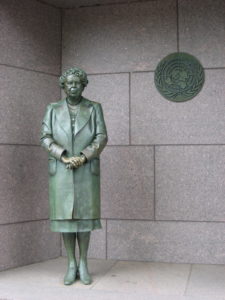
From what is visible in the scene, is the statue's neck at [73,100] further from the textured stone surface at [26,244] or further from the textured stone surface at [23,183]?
the textured stone surface at [26,244]

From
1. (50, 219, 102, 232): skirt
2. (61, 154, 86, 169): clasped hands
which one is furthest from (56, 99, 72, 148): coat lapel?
(50, 219, 102, 232): skirt

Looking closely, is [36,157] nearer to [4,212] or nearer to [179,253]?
[4,212]

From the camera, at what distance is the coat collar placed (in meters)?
4.84

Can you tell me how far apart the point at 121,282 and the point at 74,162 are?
1486 millimetres

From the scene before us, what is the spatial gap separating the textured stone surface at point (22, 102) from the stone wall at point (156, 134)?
25.6 inches

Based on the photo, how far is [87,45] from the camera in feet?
20.7

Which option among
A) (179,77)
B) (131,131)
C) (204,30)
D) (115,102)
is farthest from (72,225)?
(204,30)

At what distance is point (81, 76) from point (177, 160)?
6.28ft

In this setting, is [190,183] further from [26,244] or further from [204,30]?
[26,244]

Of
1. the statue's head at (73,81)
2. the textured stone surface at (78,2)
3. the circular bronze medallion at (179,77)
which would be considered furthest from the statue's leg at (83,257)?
the textured stone surface at (78,2)

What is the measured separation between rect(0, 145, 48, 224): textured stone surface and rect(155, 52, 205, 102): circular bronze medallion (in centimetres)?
193

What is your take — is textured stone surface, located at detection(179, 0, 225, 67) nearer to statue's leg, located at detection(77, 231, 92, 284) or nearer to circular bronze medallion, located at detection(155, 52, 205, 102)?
circular bronze medallion, located at detection(155, 52, 205, 102)

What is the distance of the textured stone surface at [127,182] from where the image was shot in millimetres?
6004

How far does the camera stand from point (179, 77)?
595cm
